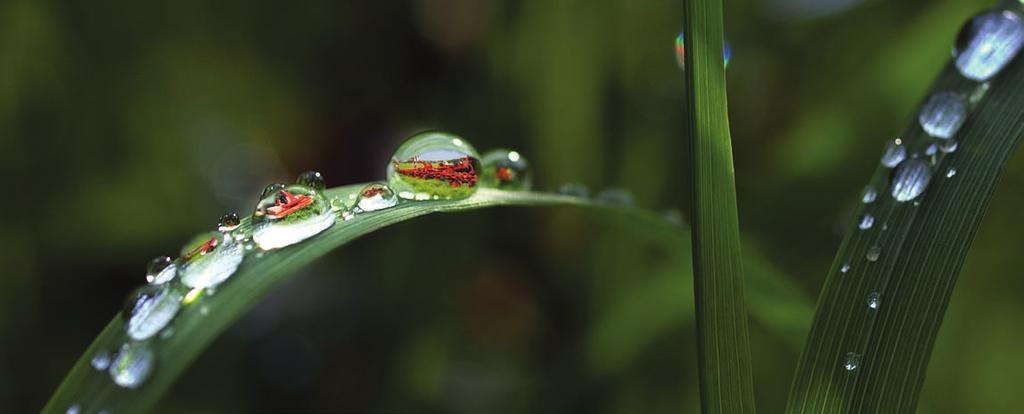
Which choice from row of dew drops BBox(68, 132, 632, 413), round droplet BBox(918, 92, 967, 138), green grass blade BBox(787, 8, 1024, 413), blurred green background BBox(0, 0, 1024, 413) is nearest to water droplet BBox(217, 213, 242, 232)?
row of dew drops BBox(68, 132, 632, 413)

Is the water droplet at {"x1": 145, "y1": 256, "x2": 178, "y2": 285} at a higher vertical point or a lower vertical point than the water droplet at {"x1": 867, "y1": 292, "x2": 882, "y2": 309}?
higher

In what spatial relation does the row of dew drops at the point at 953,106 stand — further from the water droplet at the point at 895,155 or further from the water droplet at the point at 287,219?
the water droplet at the point at 287,219

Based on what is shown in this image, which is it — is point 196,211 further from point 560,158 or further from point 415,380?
point 560,158

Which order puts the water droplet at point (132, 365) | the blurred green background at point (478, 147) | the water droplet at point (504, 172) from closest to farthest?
the water droplet at point (132, 365) < the water droplet at point (504, 172) < the blurred green background at point (478, 147)

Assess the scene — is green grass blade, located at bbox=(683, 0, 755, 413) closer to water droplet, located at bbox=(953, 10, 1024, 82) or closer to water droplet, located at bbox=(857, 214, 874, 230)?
water droplet, located at bbox=(857, 214, 874, 230)

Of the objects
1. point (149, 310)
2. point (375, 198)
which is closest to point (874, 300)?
point (375, 198)

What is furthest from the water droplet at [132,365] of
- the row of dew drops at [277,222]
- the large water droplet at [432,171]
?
the large water droplet at [432,171]
